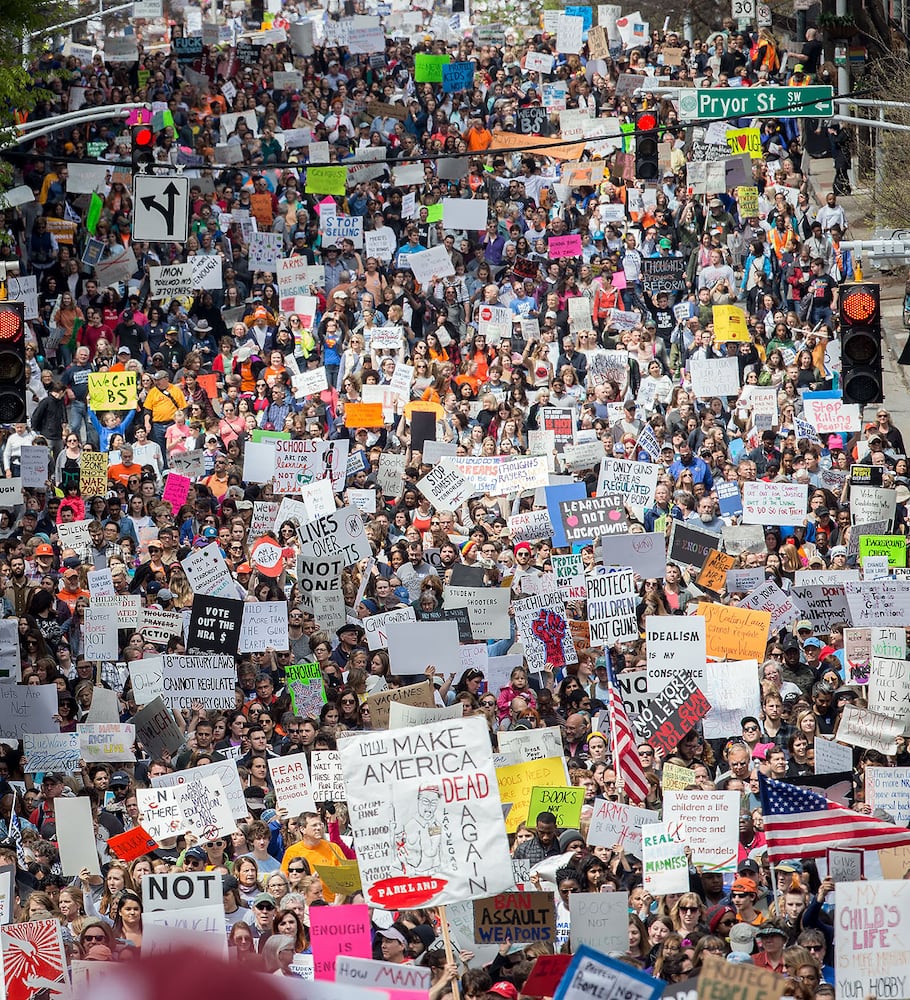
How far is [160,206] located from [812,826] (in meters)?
10.8

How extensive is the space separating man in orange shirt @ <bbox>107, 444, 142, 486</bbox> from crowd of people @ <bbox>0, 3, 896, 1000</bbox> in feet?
0.21

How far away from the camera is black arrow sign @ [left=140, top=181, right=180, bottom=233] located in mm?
18125

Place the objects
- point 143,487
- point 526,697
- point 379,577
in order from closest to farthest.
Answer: point 526,697, point 379,577, point 143,487

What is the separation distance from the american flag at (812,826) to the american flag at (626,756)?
7.38 feet

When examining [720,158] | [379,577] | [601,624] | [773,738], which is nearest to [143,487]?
[379,577]

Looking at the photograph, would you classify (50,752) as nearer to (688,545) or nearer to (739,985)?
(688,545)

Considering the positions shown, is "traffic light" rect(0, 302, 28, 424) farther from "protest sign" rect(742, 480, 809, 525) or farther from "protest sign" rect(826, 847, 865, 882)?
"protest sign" rect(742, 480, 809, 525)

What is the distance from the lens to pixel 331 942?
9.31 meters

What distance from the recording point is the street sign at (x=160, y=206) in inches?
711

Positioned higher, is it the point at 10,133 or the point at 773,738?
the point at 10,133

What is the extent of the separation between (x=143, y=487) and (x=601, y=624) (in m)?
5.36

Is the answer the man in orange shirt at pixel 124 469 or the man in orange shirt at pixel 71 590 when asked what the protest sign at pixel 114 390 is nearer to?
the man in orange shirt at pixel 124 469

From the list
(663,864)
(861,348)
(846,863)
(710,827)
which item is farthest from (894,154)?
(846,863)

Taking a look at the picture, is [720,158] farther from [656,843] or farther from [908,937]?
[908,937]
